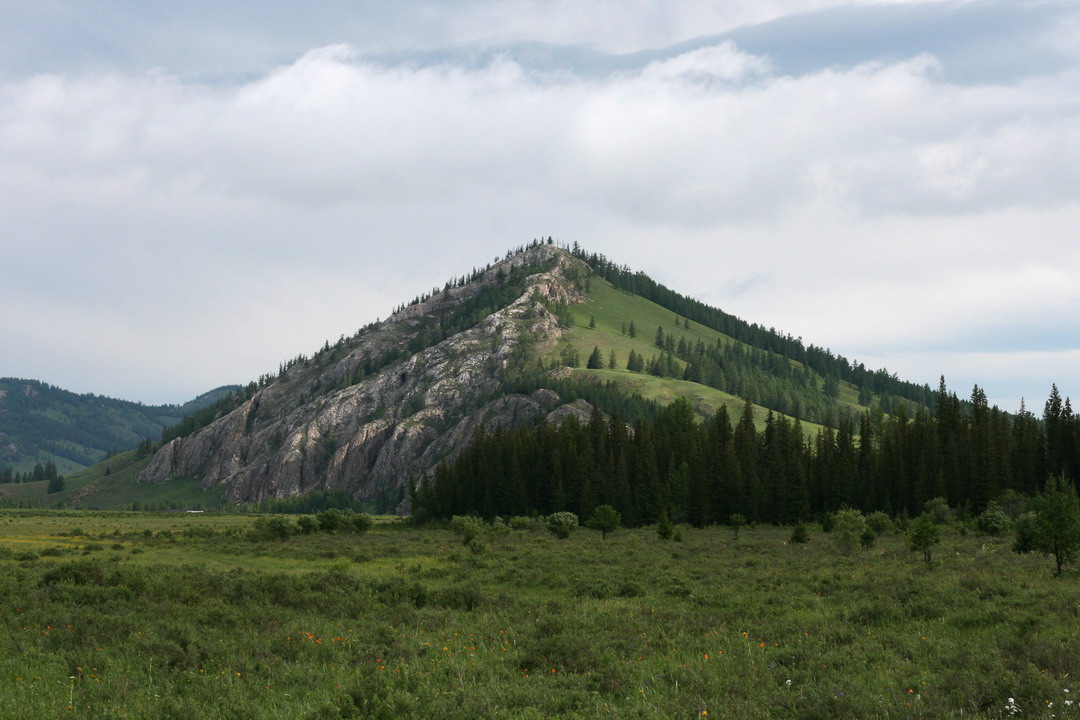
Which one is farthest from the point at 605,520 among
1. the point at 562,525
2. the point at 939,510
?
the point at 939,510

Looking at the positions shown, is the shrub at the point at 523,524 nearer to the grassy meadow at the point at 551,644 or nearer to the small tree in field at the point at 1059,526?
the grassy meadow at the point at 551,644

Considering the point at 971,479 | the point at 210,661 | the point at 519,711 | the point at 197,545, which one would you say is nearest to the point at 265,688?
the point at 210,661

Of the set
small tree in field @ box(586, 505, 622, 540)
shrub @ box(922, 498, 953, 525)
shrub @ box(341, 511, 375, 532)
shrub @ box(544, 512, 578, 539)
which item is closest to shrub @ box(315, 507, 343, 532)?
shrub @ box(341, 511, 375, 532)

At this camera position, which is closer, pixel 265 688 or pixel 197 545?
pixel 265 688

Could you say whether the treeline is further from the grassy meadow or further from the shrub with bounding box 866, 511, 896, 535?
the grassy meadow

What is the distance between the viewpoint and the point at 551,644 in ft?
68.4

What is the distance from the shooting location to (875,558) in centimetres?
4709

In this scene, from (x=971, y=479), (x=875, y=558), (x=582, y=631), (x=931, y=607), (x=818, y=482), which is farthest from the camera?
(x=818, y=482)

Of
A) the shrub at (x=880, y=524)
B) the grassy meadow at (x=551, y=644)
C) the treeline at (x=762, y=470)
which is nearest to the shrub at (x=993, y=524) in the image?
the shrub at (x=880, y=524)

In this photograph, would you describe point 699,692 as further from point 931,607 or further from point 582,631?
point 931,607

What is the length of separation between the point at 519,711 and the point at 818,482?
336 feet

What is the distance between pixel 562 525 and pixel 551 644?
202ft

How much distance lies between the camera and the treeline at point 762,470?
9869 cm

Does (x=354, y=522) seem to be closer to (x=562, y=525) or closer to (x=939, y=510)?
(x=562, y=525)
